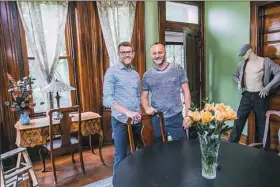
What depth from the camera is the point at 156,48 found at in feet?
7.04

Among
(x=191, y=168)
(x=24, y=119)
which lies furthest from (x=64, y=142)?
(x=191, y=168)

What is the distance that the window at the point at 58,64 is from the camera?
3256mm

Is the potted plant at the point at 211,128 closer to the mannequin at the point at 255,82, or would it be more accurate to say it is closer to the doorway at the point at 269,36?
the mannequin at the point at 255,82

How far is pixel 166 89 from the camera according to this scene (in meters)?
2.19

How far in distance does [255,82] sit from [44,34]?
3.01m

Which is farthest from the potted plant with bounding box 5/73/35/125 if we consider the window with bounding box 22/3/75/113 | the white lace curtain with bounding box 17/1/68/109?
the white lace curtain with bounding box 17/1/68/109

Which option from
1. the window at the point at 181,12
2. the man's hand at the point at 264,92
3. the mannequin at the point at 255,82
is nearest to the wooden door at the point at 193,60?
the window at the point at 181,12

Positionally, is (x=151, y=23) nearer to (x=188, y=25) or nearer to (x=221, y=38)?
(x=188, y=25)

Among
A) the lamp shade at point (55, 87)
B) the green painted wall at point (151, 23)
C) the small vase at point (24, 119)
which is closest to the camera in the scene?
the small vase at point (24, 119)

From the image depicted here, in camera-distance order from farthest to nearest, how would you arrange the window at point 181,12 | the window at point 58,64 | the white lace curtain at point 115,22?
1. the window at point 181,12
2. the white lace curtain at point 115,22
3. the window at point 58,64

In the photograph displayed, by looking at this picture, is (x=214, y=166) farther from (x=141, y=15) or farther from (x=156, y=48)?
(x=141, y=15)

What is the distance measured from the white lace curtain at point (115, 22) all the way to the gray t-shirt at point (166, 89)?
1.57 meters

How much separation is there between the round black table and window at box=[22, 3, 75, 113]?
7.36 ft

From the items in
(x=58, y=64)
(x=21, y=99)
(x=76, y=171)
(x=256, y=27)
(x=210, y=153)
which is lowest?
(x=76, y=171)
